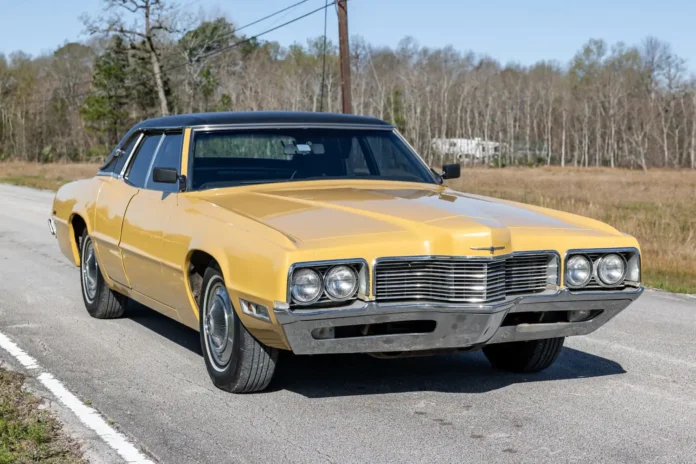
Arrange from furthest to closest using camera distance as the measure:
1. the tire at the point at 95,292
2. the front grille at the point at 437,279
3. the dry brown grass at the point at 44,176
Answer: the dry brown grass at the point at 44,176 → the tire at the point at 95,292 → the front grille at the point at 437,279

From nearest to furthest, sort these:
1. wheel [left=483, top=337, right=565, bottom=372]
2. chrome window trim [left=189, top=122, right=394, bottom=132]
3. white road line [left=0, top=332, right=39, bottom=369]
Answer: wheel [left=483, top=337, right=565, bottom=372] → white road line [left=0, top=332, right=39, bottom=369] → chrome window trim [left=189, top=122, right=394, bottom=132]

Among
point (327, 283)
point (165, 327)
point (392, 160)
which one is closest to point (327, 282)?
point (327, 283)

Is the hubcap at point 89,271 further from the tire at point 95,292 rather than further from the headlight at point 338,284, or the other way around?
the headlight at point 338,284

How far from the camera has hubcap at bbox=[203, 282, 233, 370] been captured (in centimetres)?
550

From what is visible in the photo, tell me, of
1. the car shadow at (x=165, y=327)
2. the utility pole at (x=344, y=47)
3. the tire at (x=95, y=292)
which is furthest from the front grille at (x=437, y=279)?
the utility pole at (x=344, y=47)

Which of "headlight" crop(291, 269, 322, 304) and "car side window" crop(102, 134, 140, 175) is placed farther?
"car side window" crop(102, 134, 140, 175)

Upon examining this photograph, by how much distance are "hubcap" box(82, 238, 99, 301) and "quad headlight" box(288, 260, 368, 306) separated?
3.59 m

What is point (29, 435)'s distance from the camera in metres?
4.62

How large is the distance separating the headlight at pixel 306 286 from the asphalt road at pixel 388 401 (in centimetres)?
64

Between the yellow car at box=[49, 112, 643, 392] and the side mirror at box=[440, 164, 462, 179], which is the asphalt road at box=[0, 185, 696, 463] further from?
the side mirror at box=[440, 164, 462, 179]

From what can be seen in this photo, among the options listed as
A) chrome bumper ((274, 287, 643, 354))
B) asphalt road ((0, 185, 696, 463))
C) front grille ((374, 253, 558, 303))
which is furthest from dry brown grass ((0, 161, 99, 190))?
front grille ((374, 253, 558, 303))

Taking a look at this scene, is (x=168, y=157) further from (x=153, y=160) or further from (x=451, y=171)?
(x=451, y=171)

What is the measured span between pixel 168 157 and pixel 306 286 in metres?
2.40

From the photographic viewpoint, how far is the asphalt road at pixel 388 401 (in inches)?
177
